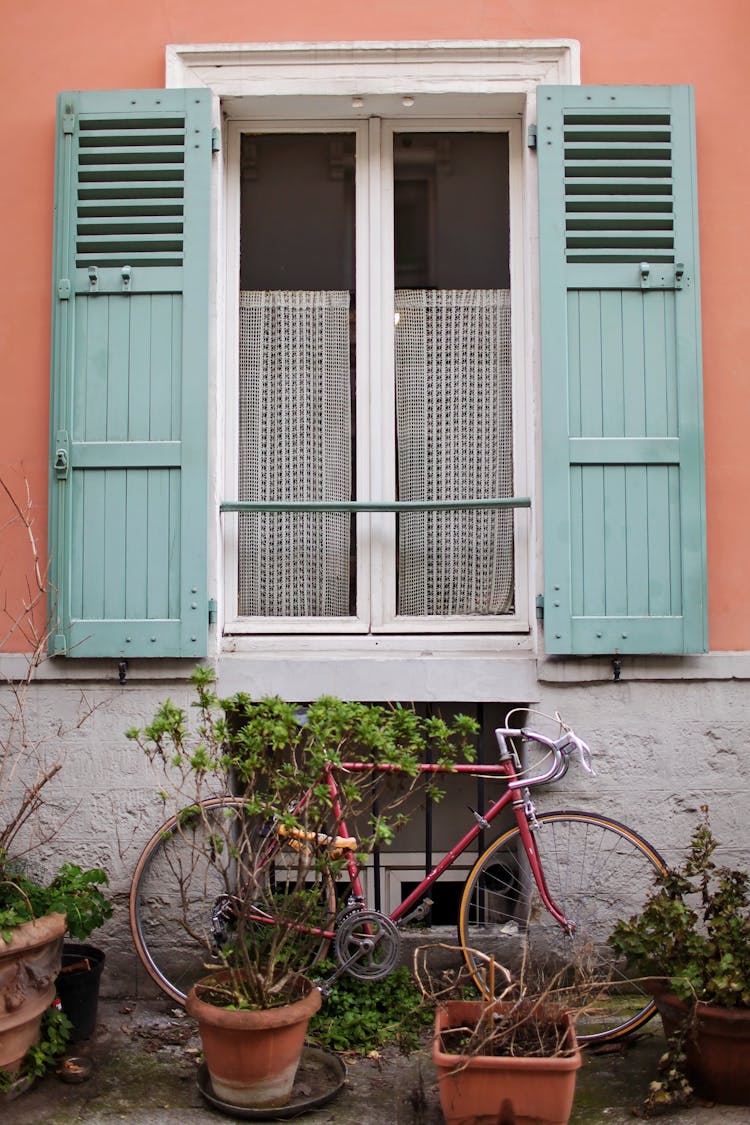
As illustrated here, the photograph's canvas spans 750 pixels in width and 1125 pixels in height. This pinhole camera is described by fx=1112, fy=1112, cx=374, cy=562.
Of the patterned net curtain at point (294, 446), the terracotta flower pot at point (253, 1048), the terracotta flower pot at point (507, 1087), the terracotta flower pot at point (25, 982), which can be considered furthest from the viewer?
the patterned net curtain at point (294, 446)

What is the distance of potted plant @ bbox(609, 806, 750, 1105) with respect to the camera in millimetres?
3348

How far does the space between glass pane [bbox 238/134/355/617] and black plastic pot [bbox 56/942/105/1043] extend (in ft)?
4.93

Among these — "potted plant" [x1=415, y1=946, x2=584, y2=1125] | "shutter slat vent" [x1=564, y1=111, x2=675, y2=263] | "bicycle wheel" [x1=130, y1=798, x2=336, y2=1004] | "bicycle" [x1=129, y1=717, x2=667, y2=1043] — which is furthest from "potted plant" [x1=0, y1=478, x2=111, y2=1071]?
"shutter slat vent" [x1=564, y1=111, x2=675, y2=263]

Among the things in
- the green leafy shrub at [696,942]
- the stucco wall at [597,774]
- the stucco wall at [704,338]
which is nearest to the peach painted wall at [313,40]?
the stucco wall at [704,338]

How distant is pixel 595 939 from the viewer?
4.29 metres

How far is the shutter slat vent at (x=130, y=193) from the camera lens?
4.47 meters

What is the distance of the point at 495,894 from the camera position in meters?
4.32

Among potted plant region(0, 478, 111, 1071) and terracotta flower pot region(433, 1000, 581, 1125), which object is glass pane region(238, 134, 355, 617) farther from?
terracotta flower pot region(433, 1000, 581, 1125)

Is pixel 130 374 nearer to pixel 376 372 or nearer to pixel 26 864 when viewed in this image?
pixel 376 372

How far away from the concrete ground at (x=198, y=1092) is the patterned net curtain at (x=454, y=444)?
1744mm

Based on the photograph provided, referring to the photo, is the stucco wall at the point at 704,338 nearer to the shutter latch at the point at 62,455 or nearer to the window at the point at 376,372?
the shutter latch at the point at 62,455

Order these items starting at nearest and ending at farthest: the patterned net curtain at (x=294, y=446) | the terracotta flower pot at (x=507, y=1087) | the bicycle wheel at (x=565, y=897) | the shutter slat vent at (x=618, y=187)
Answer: the terracotta flower pot at (x=507, y=1087) < the bicycle wheel at (x=565, y=897) < the shutter slat vent at (x=618, y=187) < the patterned net curtain at (x=294, y=446)

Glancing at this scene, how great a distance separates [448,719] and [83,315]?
2223 millimetres

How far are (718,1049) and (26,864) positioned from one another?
2.63 metres
